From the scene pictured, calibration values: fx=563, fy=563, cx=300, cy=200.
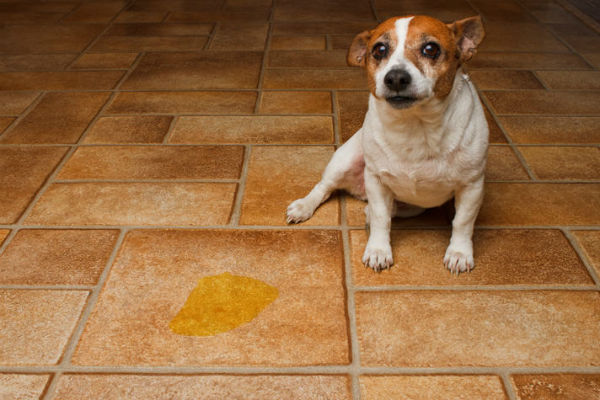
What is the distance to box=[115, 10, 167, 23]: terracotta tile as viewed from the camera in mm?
4555

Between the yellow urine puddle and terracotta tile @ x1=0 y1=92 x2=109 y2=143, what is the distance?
1364mm

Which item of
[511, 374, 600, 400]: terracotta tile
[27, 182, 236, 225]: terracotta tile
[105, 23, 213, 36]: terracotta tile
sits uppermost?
[105, 23, 213, 36]: terracotta tile

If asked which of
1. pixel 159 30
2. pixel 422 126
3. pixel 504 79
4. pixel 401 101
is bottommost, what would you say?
pixel 504 79

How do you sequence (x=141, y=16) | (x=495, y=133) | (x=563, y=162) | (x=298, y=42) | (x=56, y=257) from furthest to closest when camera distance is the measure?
(x=141, y=16), (x=298, y=42), (x=495, y=133), (x=563, y=162), (x=56, y=257)

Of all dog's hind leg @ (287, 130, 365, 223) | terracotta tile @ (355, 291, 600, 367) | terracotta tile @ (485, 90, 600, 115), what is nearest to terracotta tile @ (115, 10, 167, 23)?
terracotta tile @ (485, 90, 600, 115)

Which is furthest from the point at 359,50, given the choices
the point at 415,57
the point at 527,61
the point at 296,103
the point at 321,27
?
the point at 321,27

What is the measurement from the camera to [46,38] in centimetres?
412

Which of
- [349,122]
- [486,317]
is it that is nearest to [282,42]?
[349,122]

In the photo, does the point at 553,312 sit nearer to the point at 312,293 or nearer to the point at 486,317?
the point at 486,317

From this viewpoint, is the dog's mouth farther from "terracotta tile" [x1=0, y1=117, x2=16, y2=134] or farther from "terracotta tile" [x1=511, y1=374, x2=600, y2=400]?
"terracotta tile" [x1=0, y1=117, x2=16, y2=134]

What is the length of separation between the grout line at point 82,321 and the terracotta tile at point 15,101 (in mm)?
1481

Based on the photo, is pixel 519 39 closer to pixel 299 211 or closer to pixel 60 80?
pixel 299 211

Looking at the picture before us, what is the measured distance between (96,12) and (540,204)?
13.3ft

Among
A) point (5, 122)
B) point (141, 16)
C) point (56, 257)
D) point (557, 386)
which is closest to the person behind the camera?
point (557, 386)
